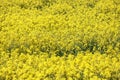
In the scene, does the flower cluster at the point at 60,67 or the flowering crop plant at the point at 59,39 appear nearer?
the flower cluster at the point at 60,67

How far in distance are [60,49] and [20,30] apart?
4.65 feet

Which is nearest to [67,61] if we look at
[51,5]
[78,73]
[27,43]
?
[78,73]

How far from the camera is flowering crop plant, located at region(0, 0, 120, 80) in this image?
707 cm

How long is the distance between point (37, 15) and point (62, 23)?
3.98ft

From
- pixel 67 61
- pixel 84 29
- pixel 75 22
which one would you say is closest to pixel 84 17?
pixel 75 22

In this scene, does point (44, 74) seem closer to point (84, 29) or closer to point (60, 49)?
point (60, 49)

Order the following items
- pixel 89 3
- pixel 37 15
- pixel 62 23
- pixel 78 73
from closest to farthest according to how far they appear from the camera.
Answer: pixel 78 73, pixel 62 23, pixel 37 15, pixel 89 3

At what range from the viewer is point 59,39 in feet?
29.1

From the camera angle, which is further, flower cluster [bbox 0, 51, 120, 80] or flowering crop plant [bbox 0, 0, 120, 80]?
flowering crop plant [bbox 0, 0, 120, 80]

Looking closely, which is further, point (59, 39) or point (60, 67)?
point (59, 39)

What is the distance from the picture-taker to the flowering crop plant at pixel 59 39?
7.07 metres

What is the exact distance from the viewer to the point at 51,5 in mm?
12070

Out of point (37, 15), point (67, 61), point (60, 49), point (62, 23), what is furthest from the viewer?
point (37, 15)

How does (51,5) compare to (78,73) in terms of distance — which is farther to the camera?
(51,5)
